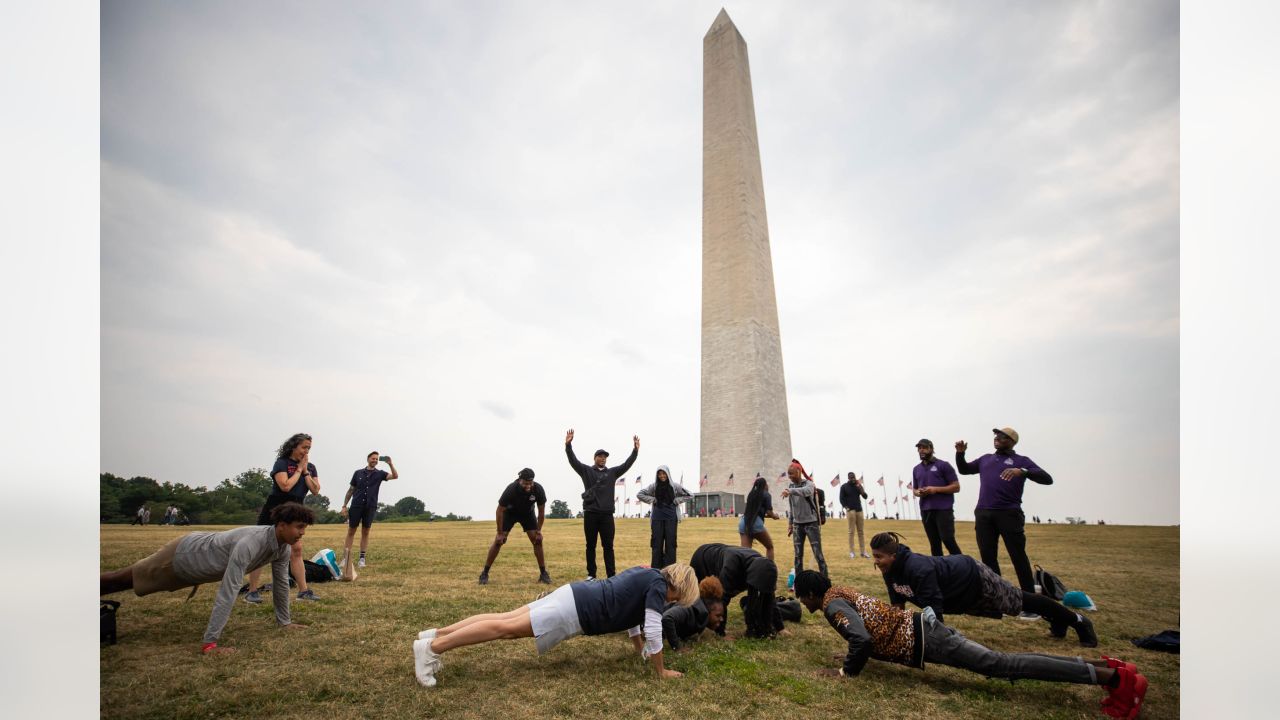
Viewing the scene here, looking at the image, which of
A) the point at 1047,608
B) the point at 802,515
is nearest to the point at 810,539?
the point at 802,515

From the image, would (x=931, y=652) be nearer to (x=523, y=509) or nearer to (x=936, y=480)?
(x=936, y=480)

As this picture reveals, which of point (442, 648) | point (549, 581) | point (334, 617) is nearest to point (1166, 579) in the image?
point (549, 581)

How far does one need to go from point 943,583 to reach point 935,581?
0.73 feet

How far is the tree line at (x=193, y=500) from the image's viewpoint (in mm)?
24203

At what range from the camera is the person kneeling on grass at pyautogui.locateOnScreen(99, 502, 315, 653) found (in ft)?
16.5

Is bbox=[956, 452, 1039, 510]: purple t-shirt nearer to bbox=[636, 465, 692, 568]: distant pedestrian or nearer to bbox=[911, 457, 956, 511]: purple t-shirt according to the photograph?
bbox=[911, 457, 956, 511]: purple t-shirt

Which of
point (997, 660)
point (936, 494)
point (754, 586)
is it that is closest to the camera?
point (997, 660)

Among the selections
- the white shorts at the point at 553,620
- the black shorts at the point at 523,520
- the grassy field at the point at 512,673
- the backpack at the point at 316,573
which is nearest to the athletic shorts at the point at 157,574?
the grassy field at the point at 512,673

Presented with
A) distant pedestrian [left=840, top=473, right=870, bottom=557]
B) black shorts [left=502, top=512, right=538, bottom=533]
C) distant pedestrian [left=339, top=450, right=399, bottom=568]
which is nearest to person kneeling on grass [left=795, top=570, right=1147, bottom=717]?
black shorts [left=502, top=512, right=538, bottom=533]

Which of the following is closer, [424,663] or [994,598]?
[424,663]

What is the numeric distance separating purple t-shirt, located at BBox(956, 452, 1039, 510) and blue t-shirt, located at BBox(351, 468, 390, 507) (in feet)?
27.3

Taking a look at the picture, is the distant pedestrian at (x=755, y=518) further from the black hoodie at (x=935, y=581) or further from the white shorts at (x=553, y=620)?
the white shorts at (x=553, y=620)

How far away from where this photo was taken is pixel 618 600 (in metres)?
4.62
